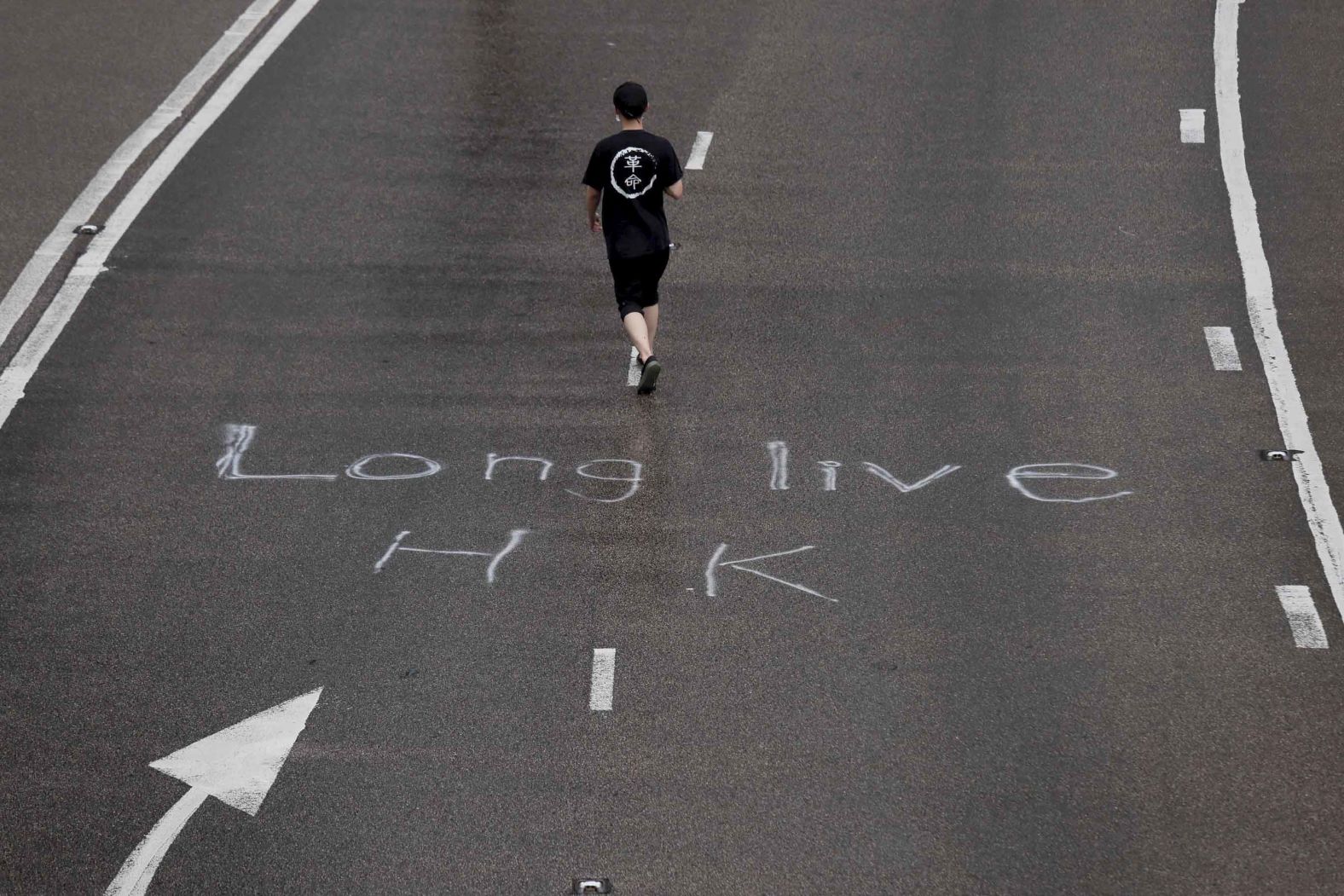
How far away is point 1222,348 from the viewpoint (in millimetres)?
10844

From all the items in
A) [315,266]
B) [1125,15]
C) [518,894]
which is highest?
[1125,15]

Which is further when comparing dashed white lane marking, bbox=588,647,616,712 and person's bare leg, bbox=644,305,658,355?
person's bare leg, bbox=644,305,658,355

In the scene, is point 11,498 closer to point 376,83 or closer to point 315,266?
point 315,266

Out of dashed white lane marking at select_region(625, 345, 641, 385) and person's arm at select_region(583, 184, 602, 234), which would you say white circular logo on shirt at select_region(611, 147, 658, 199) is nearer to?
person's arm at select_region(583, 184, 602, 234)

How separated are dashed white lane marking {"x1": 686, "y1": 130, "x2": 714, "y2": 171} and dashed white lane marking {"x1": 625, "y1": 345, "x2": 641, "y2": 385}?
10.7 feet

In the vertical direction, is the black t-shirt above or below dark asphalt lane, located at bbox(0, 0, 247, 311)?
below

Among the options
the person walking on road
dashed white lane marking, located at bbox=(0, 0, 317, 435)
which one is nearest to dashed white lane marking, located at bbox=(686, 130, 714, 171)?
the person walking on road

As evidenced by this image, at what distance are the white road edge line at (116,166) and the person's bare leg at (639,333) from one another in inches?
157

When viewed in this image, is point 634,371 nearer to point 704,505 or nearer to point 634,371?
→ point 634,371

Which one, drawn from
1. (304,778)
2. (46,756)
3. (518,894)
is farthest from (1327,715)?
(46,756)

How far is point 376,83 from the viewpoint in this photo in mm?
15453

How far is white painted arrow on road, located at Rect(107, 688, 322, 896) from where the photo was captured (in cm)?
662

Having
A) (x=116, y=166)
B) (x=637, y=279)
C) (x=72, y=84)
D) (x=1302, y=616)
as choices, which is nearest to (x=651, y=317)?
(x=637, y=279)

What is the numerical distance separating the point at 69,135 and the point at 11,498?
5701 millimetres
